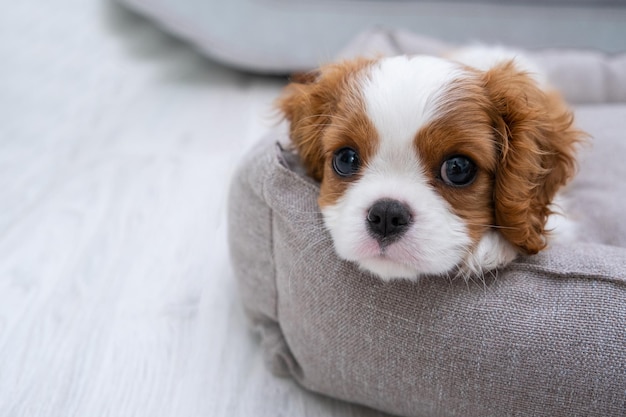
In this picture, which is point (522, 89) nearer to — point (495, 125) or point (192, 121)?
point (495, 125)

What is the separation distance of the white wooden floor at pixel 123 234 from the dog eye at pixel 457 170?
69cm

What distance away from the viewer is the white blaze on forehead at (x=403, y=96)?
1.26 meters

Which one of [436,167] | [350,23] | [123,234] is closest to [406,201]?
[436,167]

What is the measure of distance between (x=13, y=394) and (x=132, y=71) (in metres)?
2.39

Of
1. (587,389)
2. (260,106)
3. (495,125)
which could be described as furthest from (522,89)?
(260,106)

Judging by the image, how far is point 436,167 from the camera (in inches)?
50.1

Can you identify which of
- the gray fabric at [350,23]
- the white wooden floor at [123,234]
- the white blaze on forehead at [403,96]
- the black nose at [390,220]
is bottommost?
the white wooden floor at [123,234]

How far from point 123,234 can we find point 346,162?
1179mm

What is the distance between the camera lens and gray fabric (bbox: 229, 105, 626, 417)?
1218mm

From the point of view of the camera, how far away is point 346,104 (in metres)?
1.36

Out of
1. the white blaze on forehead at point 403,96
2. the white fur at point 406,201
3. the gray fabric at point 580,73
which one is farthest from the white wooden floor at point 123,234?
the gray fabric at point 580,73

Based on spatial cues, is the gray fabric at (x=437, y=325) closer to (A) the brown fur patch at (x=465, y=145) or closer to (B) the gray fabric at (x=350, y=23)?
(A) the brown fur patch at (x=465, y=145)

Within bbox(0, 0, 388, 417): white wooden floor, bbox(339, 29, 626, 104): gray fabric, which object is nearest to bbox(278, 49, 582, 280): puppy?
bbox(0, 0, 388, 417): white wooden floor

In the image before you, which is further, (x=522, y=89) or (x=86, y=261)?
(x=86, y=261)
